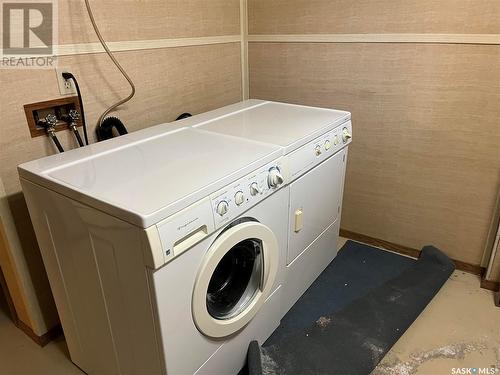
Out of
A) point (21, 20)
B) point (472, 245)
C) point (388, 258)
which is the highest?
point (21, 20)

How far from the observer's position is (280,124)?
5.58 ft

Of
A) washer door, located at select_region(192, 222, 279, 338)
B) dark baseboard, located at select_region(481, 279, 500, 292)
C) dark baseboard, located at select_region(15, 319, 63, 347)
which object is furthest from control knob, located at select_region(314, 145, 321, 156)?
dark baseboard, located at select_region(15, 319, 63, 347)

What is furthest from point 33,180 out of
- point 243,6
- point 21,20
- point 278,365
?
point 243,6

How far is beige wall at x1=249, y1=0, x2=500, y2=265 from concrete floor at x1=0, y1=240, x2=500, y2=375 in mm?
376

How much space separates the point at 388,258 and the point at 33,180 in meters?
1.84

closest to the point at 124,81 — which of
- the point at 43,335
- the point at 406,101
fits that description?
the point at 43,335

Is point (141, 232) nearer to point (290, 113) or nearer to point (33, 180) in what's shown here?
point (33, 180)

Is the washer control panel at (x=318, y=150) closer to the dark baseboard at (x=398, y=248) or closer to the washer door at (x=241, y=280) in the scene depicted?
the washer door at (x=241, y=280)

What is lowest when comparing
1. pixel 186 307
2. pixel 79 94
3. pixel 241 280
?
pixel 241 280

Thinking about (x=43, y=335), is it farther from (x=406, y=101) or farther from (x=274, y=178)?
(x=406, y=101)

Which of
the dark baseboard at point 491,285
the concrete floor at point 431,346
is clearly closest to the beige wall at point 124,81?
the concrete floor at point 431,346

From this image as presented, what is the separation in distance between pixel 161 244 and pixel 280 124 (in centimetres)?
93

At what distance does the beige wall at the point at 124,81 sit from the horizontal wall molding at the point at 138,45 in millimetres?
17

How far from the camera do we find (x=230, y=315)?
1348 millimetres
